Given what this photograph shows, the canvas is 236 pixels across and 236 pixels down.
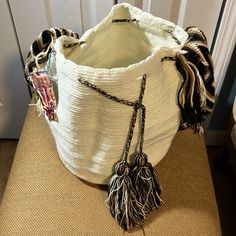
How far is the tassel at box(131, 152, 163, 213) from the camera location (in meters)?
0.59

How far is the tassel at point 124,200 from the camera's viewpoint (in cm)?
58

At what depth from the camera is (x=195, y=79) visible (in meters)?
0.56

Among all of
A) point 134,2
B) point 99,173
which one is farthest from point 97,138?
point 134,2

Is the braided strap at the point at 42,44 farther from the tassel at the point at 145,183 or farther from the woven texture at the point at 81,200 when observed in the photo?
the tassel at the point at 145,183

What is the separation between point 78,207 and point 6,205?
6.2 inches

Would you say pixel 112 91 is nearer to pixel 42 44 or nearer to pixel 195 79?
pixel 195 79

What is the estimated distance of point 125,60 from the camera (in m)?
0.72

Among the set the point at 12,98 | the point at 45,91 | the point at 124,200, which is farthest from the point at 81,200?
the point at 12,98

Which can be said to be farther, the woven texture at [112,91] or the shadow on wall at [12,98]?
the shadow on wall at [12,98]

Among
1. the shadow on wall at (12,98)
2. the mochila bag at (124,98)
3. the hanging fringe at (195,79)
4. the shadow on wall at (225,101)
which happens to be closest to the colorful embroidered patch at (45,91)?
the mochila bag at (124,98)

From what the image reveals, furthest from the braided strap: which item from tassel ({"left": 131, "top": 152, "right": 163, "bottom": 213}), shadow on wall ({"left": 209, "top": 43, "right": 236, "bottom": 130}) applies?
shadow on wall ({"left": 209, "top": 43, "right": 236, "bottom": 130})

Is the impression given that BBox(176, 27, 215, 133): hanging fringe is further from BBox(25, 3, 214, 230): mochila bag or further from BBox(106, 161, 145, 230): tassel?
BBox(106, 161, 145, 230): tassel

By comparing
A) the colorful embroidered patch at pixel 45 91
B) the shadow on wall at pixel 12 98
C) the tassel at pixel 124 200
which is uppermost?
the colorful embroidered patch at pixel 45 91

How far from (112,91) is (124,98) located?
3 cm
